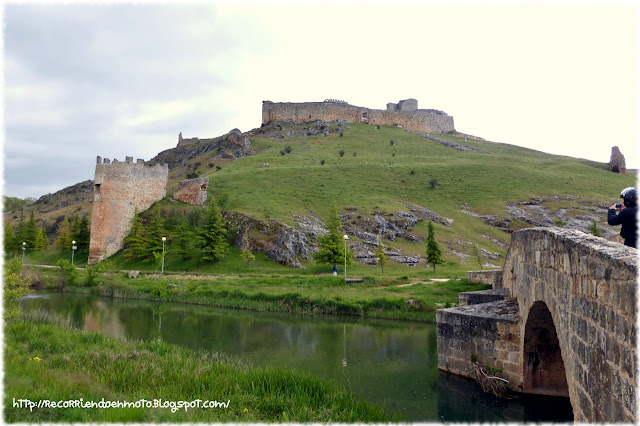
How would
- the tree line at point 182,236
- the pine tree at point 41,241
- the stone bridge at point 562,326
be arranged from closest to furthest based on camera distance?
the stone bridge at point 562,326 → the tree line at point 182,236 → the pine tree at point 41,241

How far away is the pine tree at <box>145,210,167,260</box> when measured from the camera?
39844mm

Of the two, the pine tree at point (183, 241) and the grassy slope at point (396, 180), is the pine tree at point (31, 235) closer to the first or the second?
the grassy slope at point (396, 180)

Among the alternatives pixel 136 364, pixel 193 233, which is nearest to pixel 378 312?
pixel 136 364

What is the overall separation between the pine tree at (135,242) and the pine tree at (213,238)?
7391 mm

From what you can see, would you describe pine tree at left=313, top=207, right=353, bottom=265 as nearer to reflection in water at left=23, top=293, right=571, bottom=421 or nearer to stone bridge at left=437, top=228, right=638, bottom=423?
reflection in water at left=23, top=293, right=571, bottom=421

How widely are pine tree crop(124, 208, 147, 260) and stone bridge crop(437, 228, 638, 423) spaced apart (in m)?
34.1

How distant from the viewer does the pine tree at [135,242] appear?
40.3 m

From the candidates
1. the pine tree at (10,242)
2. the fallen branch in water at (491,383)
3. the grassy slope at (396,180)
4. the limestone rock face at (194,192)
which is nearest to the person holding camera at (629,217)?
the fallen branch in water at (491,383)

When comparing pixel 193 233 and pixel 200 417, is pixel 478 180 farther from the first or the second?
pixel 200 417

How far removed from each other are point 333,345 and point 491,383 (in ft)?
21.7

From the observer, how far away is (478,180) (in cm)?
6128

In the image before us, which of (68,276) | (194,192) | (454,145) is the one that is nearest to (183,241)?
(68,276)

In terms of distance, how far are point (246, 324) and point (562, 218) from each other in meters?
41.6

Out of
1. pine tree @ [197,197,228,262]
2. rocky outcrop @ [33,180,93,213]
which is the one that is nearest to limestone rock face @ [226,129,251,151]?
rocky outcrop @ [33,180,93,213]
